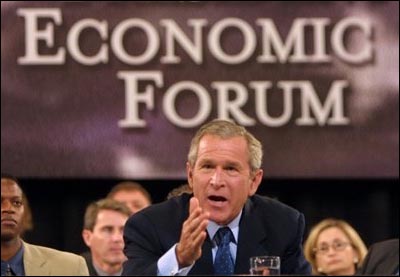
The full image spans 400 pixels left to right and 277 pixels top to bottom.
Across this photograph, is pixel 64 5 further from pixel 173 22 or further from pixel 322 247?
pixel 322 247

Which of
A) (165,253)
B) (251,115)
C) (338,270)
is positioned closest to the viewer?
(165,253)

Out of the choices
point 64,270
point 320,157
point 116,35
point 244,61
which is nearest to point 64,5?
point 116,35

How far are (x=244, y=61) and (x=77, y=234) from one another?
1.18 metres

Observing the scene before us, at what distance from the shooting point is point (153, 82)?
7.50 metres

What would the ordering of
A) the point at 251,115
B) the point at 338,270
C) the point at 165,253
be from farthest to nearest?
1. the point at 251,115
2. the point at 338,270
3. the point at 165,253

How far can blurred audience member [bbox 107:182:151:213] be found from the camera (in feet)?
22.1

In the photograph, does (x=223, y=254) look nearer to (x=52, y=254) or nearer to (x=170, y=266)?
(x=170, y=266)

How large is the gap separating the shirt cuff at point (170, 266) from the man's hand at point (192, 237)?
0.05 feet

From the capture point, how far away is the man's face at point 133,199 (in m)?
6.74

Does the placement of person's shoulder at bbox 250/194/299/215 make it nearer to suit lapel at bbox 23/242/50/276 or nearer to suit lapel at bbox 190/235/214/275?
suit lapel at bbox 190/235/214/275

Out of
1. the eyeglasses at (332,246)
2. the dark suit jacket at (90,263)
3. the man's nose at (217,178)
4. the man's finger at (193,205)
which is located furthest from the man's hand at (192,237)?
the eyeglasses at (332,246)

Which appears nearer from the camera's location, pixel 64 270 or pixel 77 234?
pixel 64 270

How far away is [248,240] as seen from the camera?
4.16 meters

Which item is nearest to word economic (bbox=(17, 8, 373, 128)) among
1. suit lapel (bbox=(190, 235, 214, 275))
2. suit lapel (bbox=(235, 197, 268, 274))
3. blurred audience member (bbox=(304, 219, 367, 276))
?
blurred audience member (bbox=(304, 219, 367, 276))
